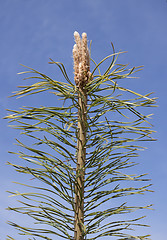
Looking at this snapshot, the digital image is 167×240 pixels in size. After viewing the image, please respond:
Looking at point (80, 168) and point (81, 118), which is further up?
point (81, 118)

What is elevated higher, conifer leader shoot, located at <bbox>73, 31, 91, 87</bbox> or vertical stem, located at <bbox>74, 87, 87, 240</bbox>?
conifer leader shoot, located at <bbox>73, 31, 91, 87</bbox>

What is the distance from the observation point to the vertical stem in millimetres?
1134

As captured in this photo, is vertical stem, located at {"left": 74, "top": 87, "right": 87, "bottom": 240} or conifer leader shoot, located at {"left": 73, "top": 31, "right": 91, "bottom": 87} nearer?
vertical stem, located at {"left": 74, "top": 87, "right": 87, "bottom": 240}

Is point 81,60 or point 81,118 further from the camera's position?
point 81,60

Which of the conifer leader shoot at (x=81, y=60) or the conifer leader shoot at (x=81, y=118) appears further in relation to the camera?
the conifer leader shoot at (x=81, y=60)

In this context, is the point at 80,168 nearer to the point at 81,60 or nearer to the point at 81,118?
the point at 81,118

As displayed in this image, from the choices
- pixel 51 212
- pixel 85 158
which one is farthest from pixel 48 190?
pixel 85 158

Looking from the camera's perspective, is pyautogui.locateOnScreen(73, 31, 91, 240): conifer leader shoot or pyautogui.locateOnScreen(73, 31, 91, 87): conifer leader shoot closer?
pyautogui.locateOnScreen(73, 31, 91, 240): conifer leader shoot

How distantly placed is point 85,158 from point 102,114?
0.19m

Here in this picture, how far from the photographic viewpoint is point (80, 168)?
3.92 feet

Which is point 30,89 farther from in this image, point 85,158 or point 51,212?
point 51,212

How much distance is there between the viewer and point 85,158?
4.02 ft

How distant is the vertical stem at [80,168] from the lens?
1.13 metres

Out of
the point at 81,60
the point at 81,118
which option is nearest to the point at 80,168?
the point at 81,118
